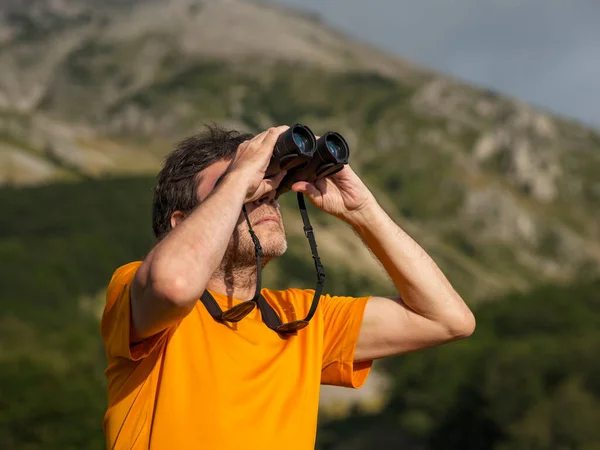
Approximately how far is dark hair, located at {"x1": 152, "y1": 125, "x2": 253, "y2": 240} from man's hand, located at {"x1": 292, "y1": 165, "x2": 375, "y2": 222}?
497 mm

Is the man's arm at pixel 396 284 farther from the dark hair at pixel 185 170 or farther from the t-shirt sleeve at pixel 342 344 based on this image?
the dark hair at pixel 185 170

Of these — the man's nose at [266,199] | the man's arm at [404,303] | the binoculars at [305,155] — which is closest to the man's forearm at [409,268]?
the man's arm at [404,303]

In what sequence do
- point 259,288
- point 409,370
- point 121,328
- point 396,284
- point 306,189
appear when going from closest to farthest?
point 121,328 → point 259,288 → point 306,189 → point 396,284 → point 409,370

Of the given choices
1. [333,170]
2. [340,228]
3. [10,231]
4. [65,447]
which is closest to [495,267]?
[340,228]

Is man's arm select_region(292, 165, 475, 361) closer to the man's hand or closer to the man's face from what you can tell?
the man's hand

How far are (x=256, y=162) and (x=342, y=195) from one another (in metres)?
0.84

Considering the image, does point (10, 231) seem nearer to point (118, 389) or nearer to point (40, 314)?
point (40, 314)

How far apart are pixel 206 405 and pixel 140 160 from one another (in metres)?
198

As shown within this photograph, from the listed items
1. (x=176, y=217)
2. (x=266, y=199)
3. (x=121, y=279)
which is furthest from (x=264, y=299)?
(x=121, y=279)

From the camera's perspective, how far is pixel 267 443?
13.0ft

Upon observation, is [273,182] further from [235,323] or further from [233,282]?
[235,323]

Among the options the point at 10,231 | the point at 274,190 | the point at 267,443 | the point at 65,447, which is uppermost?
the point at 274,190

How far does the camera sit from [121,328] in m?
3.93

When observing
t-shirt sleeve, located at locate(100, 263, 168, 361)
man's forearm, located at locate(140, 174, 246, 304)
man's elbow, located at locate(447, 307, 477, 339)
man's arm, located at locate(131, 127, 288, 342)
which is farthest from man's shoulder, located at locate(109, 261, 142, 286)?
man's elbow, located at locate(447, 307, 477, 339)
